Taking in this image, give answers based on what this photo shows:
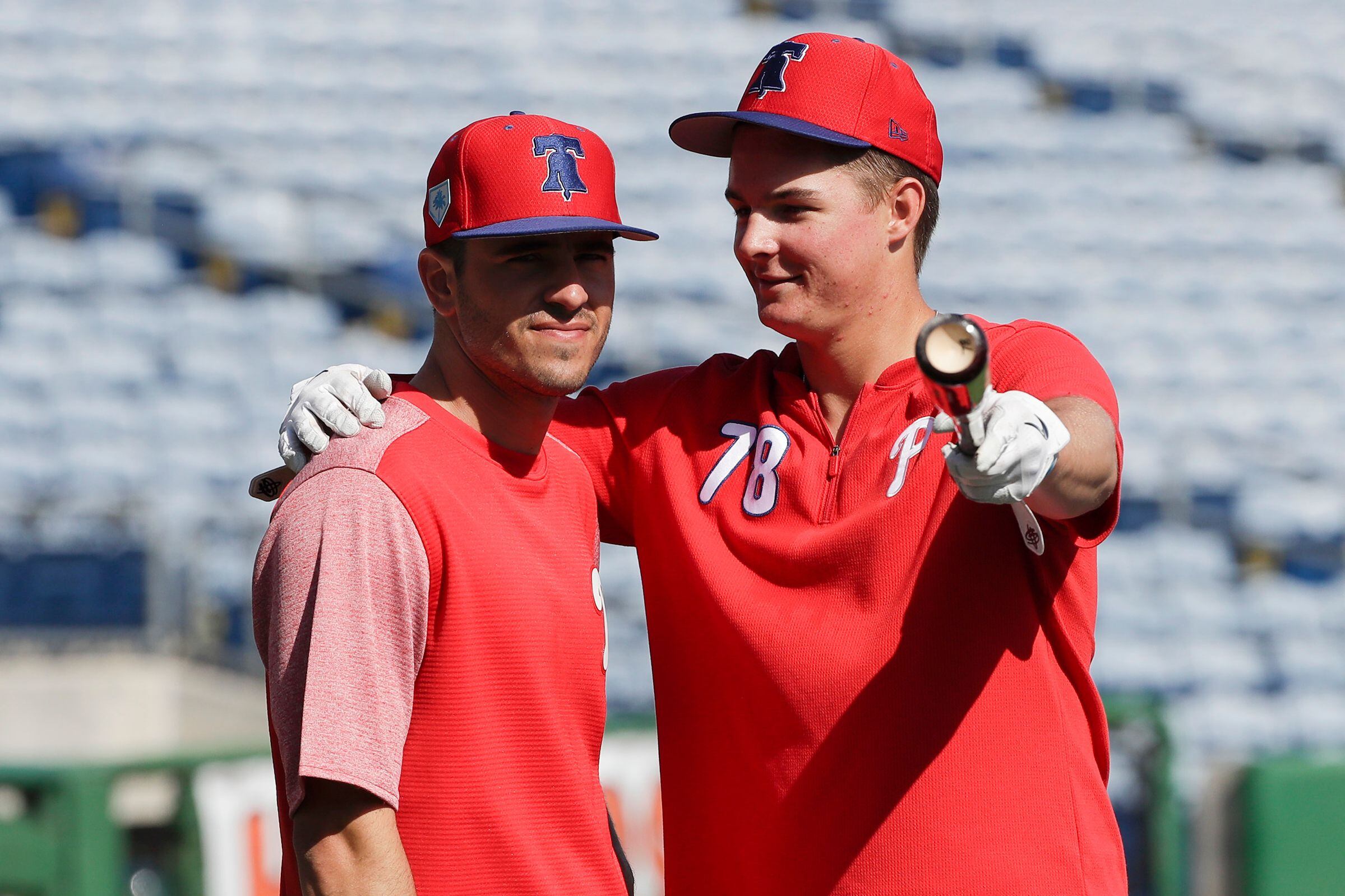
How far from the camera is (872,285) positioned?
239cm

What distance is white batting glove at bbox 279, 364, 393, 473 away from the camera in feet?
6.88

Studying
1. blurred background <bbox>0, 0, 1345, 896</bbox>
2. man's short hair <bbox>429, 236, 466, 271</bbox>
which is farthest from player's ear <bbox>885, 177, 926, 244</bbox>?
blurred background <bbox>0, 0, 1345, 896</bbox>

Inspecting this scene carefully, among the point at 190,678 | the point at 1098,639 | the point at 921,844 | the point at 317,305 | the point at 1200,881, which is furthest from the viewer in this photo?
the point at 317,305

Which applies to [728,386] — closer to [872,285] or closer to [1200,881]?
[872,285]

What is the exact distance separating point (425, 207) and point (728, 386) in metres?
0.62

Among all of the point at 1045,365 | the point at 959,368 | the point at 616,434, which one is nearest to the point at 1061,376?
the point at 1045,365

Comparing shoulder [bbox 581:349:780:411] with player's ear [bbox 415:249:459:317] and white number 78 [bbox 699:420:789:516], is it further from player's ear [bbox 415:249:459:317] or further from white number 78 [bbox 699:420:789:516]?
player's ear [bbox 415:249:459:317]

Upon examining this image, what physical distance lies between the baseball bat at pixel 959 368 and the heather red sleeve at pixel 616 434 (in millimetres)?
942

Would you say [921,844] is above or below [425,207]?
below

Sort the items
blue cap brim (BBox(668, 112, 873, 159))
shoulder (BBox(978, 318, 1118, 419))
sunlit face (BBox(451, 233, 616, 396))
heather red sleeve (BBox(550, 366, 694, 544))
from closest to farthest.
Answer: shoulder (BBox(978, 318, 1118, 419)), sunlit face (BBox(451, 233, 616, 396)), blue cap brim (BBox(668, 112, 873, 159)), heather red sleeve (BBox(550, 366, 694, 544))

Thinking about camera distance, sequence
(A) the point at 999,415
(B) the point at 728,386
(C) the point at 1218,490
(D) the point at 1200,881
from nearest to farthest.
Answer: (A) the point at 999,415 < (B) the point at 728,386 < (D) the point at 1200,881 < (C) the point at 1218,490

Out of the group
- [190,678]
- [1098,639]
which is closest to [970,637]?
[190,678]

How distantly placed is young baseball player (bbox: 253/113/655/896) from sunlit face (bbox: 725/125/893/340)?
0.79 feet

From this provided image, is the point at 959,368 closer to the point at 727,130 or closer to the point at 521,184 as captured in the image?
the point at 521,184
